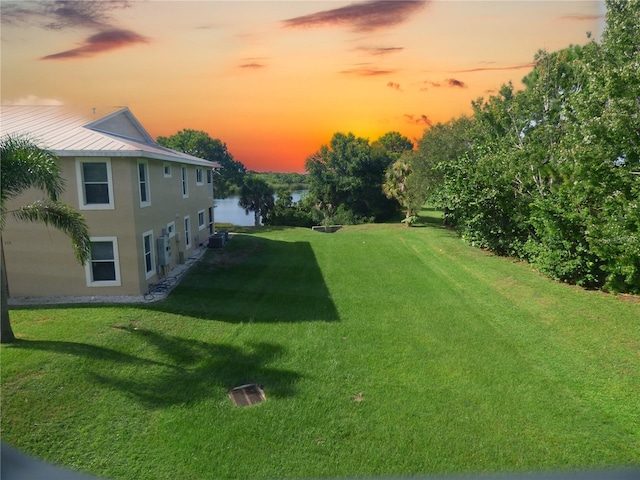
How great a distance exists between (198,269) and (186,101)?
7.09 meters

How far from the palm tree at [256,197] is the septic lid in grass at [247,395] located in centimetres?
2532

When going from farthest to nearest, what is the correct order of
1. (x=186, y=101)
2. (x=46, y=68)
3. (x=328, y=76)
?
1. (x=186, y=101)
2. (x=328, y=76)
3. (x=46, y=68)

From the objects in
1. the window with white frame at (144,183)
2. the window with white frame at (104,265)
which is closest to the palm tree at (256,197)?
the window with white frame at (144,183)

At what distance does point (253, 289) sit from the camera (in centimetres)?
1084

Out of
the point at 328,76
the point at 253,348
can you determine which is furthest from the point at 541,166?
the point at 253,348

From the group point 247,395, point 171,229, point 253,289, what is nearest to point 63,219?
point 247,395

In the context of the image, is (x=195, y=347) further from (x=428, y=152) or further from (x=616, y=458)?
(x=428, y=152)

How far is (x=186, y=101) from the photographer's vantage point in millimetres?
6656

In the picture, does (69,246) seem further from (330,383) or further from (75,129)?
(330,383)

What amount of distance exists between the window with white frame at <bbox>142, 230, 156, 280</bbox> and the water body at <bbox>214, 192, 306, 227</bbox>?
61.1ft

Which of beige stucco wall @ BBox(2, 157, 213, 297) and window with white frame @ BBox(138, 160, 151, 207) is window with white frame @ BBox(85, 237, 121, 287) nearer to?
beige stucco wall @ BBox(2, 157, 213, 297)

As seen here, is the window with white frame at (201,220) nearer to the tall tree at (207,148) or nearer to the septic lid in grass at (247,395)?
the septic lid in grass at (247,395)

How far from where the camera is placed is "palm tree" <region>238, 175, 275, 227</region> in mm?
30703

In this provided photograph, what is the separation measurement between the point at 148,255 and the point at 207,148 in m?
34.7
